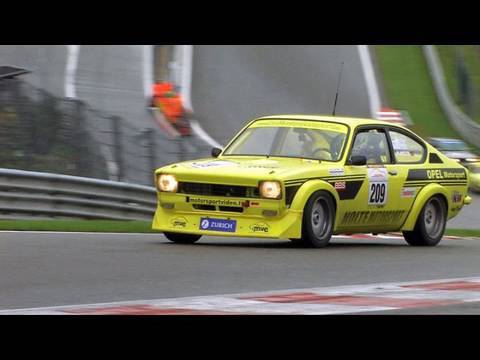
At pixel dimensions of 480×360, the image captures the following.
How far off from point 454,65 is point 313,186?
Result: 1365 inches

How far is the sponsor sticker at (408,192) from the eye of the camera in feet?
46.7

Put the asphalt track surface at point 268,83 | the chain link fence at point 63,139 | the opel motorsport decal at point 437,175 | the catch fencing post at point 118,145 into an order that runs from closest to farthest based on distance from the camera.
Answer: the opel motorsport decal at point 437,175
the chain link fence at point 63,139
the catch fencing post at point 118,145
the asphalt track surface at point 268,83

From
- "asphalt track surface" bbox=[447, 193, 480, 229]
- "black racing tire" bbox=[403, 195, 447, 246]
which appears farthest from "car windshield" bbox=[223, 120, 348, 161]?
"asphalt track surface" bbox=[447, 193, 480, 229]

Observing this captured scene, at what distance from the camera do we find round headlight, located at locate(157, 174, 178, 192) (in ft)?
42.1

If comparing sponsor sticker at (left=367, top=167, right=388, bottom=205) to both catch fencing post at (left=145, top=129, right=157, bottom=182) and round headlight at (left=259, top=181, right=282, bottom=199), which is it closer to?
round headlight at (left=259, top=181, right=282, bottom=199)

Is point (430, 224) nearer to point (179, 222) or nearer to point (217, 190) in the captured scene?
point (217, 190)

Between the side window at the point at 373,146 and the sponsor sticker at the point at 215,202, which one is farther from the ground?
the side window at the point at 373,146

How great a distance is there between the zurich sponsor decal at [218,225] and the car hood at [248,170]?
0.40 meters

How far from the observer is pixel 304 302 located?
8359 mm

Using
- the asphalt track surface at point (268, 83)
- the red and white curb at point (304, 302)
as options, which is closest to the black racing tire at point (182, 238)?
the red and white curb at point (304, 302)

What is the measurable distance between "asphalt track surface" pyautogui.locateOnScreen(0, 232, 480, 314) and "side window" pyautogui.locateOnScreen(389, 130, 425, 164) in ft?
3.42

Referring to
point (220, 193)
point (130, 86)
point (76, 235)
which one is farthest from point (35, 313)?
point (130, 86)

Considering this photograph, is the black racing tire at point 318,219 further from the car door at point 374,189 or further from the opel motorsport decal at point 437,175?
the opel motorsport decal at point 437,175
